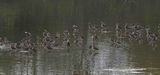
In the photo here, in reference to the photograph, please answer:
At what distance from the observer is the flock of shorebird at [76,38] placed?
25.6 m

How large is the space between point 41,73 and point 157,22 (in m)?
21.5

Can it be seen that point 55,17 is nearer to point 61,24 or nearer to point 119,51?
point 61,24

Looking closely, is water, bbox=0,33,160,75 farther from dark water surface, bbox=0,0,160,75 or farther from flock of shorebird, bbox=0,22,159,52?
flock of shorebird, bbox=0,22,159,52

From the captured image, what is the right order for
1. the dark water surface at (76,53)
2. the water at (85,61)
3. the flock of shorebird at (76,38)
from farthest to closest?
the flock of shorebird at (76,38)
the dark water surface at (76,53)
the water at (85,61)

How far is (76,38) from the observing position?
2934 cm

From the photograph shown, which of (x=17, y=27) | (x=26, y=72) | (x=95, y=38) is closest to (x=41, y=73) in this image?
(x=26, y=72)

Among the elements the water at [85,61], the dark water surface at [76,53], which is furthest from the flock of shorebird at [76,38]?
the water at [85,61]

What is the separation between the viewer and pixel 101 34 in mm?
32125

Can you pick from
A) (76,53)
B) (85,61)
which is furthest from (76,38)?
(85,61)

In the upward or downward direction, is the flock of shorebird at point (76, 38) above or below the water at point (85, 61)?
above

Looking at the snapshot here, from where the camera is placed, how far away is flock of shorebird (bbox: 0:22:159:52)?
2562cm

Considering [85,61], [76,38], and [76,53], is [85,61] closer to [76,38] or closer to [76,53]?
[76,53]

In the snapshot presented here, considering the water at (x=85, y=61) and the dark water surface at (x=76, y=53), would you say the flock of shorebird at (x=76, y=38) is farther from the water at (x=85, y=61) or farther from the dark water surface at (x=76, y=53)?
the water at (x=85, y=61)

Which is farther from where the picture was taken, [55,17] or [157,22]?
[55,17]
